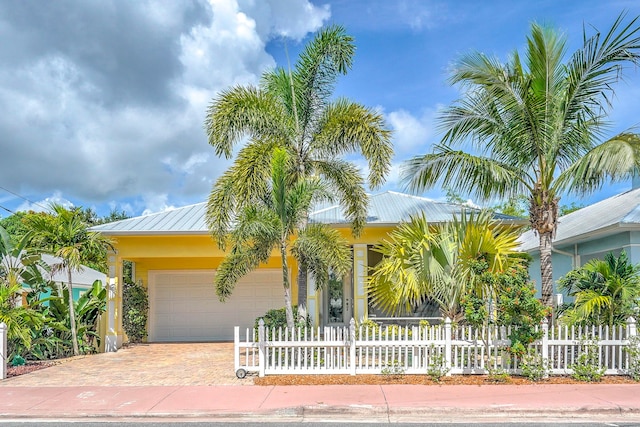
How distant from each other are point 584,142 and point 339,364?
23.6 ft

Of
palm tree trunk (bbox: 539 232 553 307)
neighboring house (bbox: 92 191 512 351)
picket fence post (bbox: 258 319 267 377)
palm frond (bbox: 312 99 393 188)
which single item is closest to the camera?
picket fence post (bbox: 258 319 267 377)

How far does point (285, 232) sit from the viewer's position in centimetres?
1138

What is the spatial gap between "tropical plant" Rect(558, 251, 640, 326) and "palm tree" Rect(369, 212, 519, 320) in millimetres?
1451

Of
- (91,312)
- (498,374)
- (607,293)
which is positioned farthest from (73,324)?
(607,293)

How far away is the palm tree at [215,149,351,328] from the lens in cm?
1109

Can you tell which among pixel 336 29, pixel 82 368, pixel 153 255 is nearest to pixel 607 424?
pixel 336 29

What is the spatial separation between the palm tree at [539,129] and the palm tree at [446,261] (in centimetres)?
129

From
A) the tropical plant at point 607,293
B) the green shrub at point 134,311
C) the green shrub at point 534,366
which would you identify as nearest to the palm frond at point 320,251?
the green shrub at point 534,366

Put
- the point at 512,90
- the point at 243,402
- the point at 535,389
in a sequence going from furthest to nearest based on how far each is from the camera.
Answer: the point at 512,90 → the point at 535,389 → the point at 243,402

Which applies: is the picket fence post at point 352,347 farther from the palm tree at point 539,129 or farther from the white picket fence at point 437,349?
the palm tree at point 539,129

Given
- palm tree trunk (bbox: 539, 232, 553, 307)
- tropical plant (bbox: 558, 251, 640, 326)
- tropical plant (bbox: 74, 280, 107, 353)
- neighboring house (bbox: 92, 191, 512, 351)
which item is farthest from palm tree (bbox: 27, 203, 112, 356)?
tropical plant (bbox: 558, 251, 640, 326)

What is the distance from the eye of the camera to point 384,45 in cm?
1340

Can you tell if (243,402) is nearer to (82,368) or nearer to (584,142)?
(82,368)

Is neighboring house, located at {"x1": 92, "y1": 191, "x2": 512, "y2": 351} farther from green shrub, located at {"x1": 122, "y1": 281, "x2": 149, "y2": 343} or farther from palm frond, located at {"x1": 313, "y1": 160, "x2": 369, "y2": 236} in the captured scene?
palm frond, located at {"x1": 313, "y1": 160, "x2": 369, "y2": 236}
